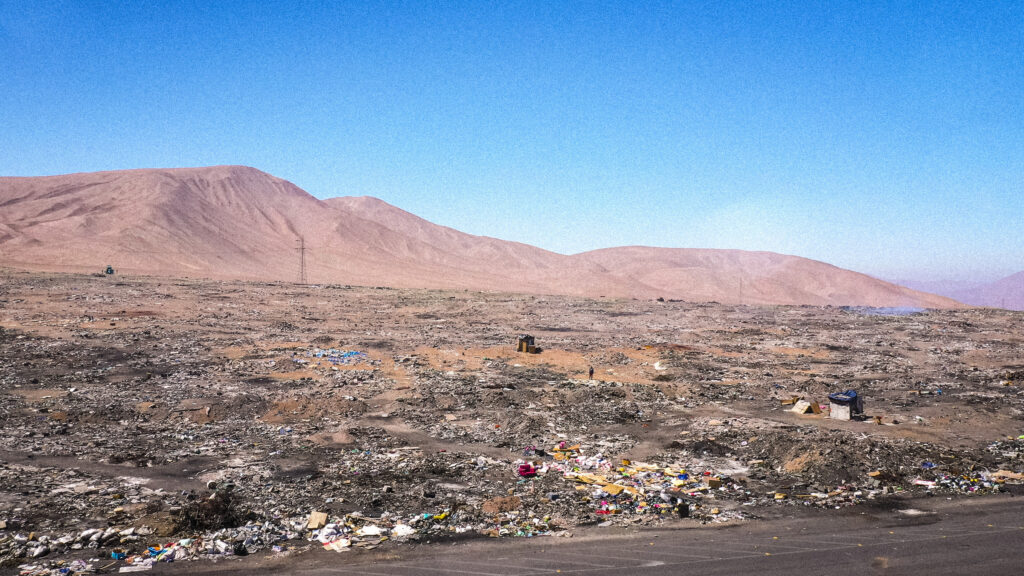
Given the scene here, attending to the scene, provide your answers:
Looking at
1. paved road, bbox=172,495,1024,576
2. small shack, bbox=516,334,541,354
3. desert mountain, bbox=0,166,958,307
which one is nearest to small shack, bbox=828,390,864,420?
paved road, bbox=172,495,1024,576

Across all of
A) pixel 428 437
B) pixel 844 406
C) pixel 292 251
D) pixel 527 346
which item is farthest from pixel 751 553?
pixel 292 251

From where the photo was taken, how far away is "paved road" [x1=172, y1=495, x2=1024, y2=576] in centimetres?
637

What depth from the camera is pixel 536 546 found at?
6961 millimetres

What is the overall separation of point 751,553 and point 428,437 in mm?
6390

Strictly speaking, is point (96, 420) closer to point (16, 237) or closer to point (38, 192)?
point (16, 237)

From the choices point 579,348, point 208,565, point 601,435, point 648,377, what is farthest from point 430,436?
point 579,348

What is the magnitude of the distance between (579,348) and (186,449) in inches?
611

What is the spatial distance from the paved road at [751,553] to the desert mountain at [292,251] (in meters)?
59.8

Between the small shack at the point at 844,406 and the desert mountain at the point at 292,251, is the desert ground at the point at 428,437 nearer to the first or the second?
the small shack at the point at 844,406

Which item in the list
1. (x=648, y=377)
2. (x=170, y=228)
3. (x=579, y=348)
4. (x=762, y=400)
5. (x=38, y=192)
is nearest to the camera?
(x=762, y=400)

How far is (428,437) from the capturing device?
1145 centimetres

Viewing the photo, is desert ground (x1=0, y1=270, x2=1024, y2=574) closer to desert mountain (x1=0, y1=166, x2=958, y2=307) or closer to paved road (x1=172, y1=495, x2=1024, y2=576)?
paved road (x1=172, y1=495, x2=1024, y2=576)

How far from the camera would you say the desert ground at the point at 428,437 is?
24.4 feet

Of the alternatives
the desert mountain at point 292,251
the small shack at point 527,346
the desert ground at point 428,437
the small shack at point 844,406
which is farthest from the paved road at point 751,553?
the desert mountain at point 292,251
